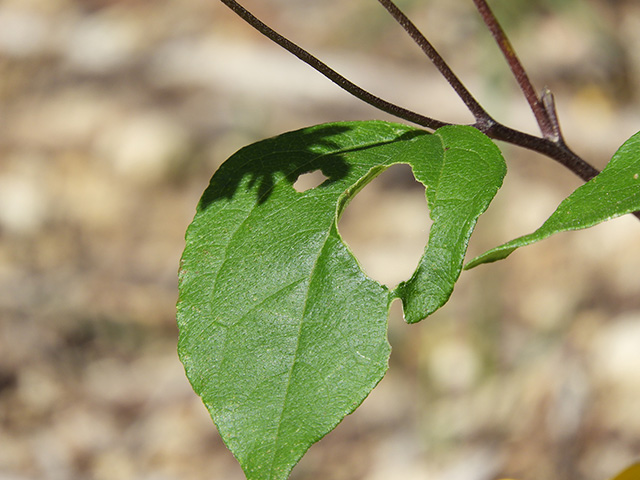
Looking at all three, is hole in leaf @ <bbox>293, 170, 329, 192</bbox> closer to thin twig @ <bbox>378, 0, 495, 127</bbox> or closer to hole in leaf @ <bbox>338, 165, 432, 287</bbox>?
hole in leaf @ <bbox>338, 165, 432, 287</bbox>

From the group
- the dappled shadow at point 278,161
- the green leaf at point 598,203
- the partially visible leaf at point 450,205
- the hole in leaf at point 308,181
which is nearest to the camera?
the green leaf at point 598,203

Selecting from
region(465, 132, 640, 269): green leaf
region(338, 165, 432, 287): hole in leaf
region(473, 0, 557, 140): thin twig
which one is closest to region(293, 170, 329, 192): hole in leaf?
region(338, 165, 432, 287): hole in leaf

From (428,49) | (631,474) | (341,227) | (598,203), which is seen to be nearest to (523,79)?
(428,49)

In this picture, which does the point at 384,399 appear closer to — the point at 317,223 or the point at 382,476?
the point at 382,476

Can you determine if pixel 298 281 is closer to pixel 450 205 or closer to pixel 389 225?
pixel 450 205

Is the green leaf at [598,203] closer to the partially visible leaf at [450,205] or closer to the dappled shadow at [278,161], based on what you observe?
the partially visible leaf at [450,205]

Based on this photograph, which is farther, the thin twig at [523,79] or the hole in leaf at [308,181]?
the hole in leaf at [308,181]

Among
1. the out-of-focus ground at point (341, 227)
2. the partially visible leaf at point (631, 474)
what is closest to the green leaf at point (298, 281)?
the partially visible leaf at point (631, 474)
